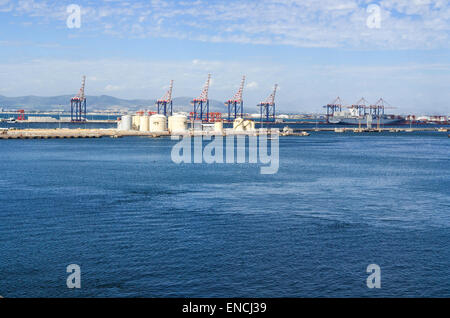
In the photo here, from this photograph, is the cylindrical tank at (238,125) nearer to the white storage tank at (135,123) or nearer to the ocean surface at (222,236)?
the white storage tank at (135,123)

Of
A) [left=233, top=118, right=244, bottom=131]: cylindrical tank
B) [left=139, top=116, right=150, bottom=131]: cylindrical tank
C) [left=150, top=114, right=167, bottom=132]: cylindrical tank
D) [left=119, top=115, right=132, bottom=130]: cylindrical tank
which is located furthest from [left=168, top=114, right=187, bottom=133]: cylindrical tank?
[left=233, top=118, right=244, bottom=131]: cylindrical tank

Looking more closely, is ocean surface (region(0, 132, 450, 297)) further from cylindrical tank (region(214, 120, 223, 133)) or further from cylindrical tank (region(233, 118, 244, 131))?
cylindrical tank (region(233, 118, 244, 131))

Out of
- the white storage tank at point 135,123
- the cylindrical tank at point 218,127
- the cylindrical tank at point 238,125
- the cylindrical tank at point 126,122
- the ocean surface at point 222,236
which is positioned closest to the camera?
the ocean surface at point 222,236

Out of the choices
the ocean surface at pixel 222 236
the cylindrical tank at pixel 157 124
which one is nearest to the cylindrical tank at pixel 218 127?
the cylindrical tank at pixel 157 124

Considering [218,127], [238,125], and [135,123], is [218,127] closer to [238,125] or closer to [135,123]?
[238,125]

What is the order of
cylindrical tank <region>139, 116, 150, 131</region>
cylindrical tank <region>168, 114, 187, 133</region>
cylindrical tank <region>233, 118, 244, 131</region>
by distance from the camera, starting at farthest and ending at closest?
cylindrical tank <region>233, 118, 244, 131</region> < cylindrical tank <region>139, 116, 150, 131</region> < cylindrical tank <region>168, 114, 187, 133</region>

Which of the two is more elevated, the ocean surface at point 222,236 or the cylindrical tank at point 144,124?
the cylindrical tank at point 144,124

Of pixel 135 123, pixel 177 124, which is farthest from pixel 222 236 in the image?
pixel 135 123
